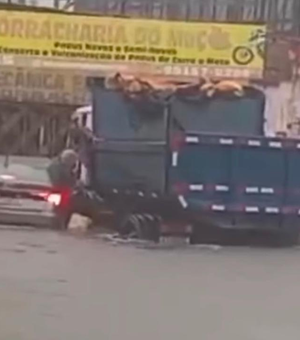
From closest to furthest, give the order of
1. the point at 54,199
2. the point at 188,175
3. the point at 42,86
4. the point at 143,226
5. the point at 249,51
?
the point at 54,199
the point at 143,226
the point at 188,175
the point at 249,51
the point at 42,86

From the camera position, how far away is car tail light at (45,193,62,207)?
23453mm

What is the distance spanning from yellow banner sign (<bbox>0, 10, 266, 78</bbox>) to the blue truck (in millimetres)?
11161

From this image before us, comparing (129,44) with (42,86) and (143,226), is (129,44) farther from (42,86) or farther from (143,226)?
(143,226)

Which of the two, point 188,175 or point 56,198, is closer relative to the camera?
point 56,198

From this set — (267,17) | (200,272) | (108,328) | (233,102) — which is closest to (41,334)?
(108,328)

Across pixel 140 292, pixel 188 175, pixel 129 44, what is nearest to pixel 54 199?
pixel 188 175

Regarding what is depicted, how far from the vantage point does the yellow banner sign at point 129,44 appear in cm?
3659

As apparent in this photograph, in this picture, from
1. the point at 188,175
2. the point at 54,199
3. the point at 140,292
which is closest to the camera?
the point at 140,292

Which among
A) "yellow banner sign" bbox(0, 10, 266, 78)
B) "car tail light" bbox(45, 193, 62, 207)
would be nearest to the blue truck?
"car tail light" bbox(45, 193, 62, 207)

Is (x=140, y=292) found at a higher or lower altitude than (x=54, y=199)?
higher

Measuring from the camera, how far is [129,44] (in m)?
37.1

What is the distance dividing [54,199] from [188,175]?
226 centimetres

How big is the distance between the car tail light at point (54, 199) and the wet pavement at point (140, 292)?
3.02ft

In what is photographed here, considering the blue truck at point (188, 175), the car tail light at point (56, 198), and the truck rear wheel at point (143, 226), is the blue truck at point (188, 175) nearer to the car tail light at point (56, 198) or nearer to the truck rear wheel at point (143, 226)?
the truck rear wheel at point (143, 226)
